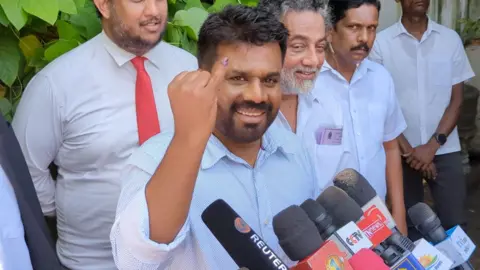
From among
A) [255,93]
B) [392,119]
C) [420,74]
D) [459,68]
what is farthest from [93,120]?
[459,68]

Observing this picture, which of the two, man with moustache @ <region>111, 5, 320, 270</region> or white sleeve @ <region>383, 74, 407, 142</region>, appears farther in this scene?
white sleeve @ <region>383, 74, 407, 142</region>

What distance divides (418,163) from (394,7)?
250cm

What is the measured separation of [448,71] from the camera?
377 centimetres

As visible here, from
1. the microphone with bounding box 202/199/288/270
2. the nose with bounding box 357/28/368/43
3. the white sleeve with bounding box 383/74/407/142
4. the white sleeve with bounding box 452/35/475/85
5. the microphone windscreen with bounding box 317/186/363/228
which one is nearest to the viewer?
the microphone with bounding box 202/199/288/270

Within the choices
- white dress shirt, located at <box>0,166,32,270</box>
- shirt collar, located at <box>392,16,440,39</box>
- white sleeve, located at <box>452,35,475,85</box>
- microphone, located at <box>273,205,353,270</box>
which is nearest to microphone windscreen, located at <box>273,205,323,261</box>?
microphone, located at <box>273,205,353,270</box>

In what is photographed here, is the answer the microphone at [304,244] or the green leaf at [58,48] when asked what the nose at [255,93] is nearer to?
the microphone at [304,244]

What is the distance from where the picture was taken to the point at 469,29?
6688 mm

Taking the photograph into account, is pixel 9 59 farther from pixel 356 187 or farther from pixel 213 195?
pixel 356 187

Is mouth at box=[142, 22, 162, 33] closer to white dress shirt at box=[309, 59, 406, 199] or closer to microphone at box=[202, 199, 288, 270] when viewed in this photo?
white dress shirt at box=[309, 59, 406, 199]

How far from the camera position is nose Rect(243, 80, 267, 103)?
1498mm

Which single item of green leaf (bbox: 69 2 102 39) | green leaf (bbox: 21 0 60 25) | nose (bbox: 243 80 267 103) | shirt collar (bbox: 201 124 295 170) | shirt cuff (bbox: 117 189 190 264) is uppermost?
green leaf (bbox: 21 0 60 25)

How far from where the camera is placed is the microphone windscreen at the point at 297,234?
4.04 feet

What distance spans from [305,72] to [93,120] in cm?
73

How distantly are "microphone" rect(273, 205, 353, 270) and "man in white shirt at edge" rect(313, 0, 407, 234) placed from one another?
3.79 ft
